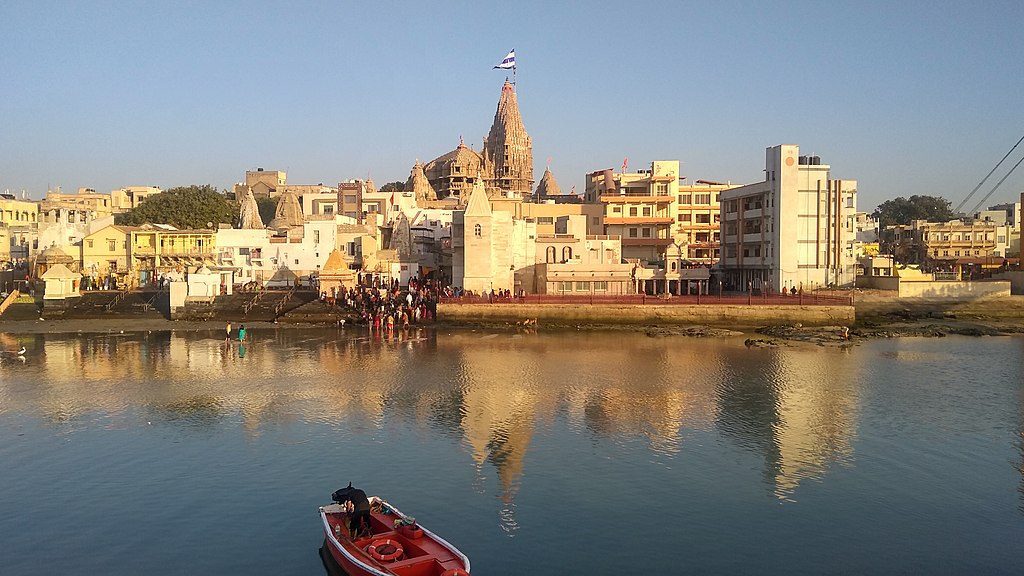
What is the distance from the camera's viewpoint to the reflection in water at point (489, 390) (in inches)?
1100

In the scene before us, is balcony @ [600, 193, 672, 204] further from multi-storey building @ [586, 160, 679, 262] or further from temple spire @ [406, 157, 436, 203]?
temple spire @ [406, 157, 436, 203]

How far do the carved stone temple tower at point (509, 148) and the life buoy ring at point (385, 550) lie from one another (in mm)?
126979

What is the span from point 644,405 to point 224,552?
746 inches

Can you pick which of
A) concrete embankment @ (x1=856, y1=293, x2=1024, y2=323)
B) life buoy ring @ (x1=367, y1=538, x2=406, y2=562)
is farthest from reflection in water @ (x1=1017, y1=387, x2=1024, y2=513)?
concrete embankment @ (x1=856, y1=293, x2=1024, y2=323)

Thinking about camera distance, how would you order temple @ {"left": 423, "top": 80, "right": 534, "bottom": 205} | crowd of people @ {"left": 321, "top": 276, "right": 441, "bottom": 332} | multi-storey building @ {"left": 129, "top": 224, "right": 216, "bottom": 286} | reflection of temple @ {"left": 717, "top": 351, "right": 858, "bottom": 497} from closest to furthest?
reflection of temple @ {"left": 717, "top": 351, "right": 858, "bottom": 497} → crowd of people @ {"left": 321, "top": 276, "right": 441, "bottom": 332} → multi-storey building @ {"left": 129, "top": 224, "right": 216, "bottom": 286} → temple @ {"left": 423, "top": 80, "right": 534, "bottom": 205}

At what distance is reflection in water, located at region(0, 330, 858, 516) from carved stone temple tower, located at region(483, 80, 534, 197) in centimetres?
9584

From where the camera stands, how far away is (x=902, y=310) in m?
64.1

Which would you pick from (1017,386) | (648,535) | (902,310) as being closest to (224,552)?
(648,535)

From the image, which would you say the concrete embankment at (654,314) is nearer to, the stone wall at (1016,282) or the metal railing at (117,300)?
the stone wall at (1016,282)

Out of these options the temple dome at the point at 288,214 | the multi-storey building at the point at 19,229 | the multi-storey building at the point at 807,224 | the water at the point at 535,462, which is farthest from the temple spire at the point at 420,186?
the water at the point at 535,462

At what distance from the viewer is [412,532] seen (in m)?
17.5

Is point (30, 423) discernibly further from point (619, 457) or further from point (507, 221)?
point (507, 221)

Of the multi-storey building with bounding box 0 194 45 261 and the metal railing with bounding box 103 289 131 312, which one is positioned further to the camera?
the multi-storey building with bounding box 0 194 45 261

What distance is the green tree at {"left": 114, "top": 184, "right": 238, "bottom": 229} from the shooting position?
3893 inches
